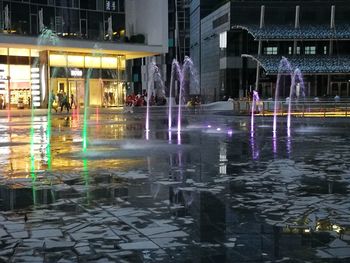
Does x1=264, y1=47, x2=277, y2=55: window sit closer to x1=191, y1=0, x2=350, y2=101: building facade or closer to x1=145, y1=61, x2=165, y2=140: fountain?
x1=191, y1=0, x2=350, y2=101: building facade

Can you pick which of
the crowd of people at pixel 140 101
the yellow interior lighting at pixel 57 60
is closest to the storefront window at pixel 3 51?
the yellow interior lighting at pixel 57 60

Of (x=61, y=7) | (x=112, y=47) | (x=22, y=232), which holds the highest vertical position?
(x=61, y=7)

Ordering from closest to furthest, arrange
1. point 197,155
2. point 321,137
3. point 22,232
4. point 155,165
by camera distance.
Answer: point 22,232 → point 155,165 → point 197,155 → point 321,137

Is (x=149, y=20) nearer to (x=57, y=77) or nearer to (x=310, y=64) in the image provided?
(x=57, y=77)

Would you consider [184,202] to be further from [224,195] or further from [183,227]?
[183,227]

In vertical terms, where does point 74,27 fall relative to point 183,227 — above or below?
above

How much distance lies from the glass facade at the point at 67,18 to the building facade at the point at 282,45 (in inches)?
605

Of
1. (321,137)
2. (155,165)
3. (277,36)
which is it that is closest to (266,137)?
(321,137)

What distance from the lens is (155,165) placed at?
12297 mm

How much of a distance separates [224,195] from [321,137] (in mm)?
11431

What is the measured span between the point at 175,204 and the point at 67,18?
1776 inches

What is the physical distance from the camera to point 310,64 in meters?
60.3

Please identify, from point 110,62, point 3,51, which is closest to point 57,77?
point 3,51

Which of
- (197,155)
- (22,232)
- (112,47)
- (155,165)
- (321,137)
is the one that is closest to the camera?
(22,232)
